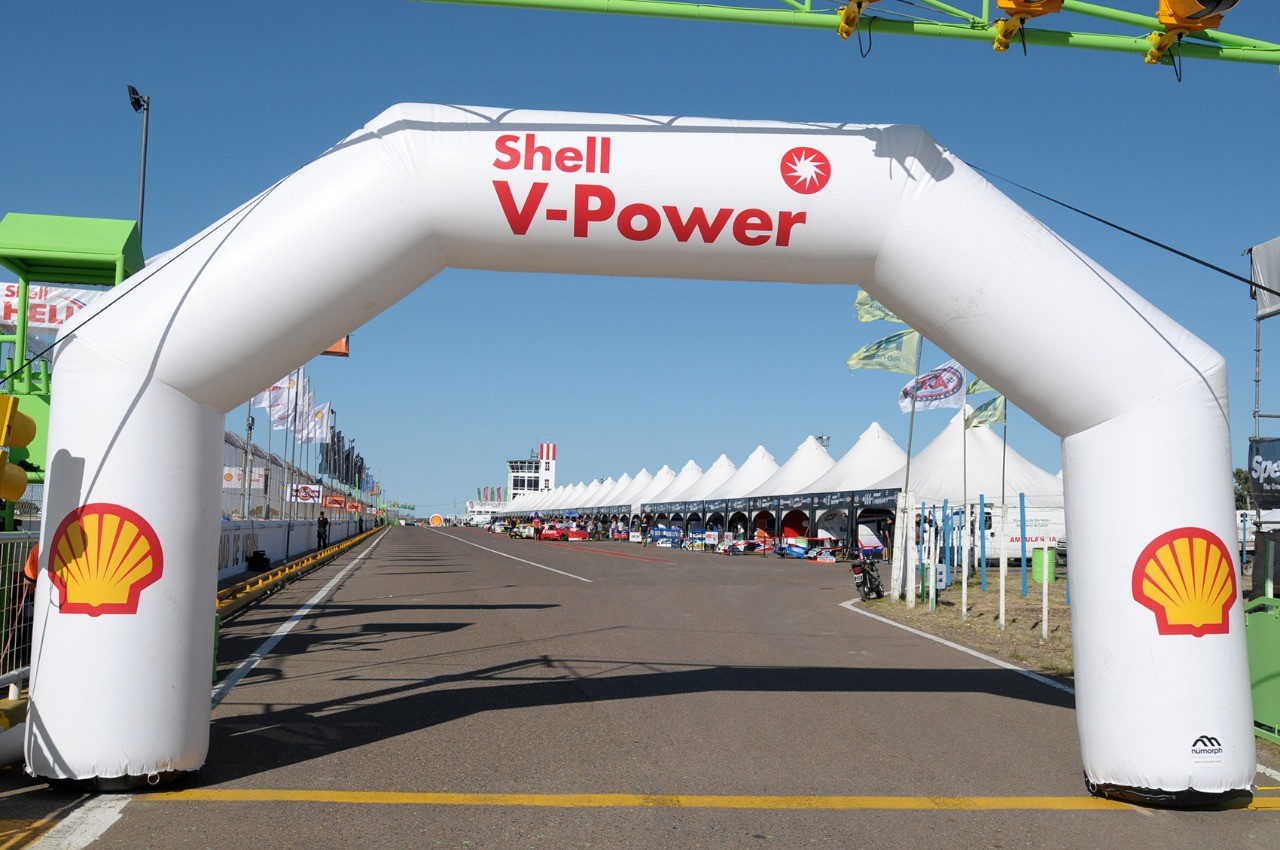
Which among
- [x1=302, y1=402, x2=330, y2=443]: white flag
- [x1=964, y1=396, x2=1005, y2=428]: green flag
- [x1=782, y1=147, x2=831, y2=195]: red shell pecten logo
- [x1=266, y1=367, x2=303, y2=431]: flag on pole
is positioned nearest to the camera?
→ [x1=782, y1=147, x2=831, y2=195]: red shell pecten logo

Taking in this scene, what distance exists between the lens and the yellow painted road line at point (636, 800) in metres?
5.45

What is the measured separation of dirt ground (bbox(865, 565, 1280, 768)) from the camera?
10.9m

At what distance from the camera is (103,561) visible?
5527 mm

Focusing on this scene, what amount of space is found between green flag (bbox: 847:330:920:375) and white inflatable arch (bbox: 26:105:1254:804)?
1529cm

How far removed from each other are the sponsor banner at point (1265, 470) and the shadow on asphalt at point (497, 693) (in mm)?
8351

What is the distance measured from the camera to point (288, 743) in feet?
22.1

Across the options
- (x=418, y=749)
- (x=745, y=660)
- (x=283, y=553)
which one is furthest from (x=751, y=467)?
(x=418, y=749)

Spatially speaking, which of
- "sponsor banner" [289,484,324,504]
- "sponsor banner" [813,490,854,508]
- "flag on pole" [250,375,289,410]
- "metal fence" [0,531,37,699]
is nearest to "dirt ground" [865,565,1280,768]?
"metal fence" [0,531,37,699]

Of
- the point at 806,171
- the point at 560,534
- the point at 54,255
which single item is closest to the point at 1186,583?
the point at 806,171

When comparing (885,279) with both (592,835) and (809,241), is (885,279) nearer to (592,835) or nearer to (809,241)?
(809,241)

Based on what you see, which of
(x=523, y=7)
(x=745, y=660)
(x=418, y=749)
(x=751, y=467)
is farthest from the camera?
(x=751, y=467)

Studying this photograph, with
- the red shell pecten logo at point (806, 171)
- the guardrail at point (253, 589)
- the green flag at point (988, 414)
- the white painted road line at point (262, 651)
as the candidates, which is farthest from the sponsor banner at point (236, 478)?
the red shell pecten logo at point (806, 171)

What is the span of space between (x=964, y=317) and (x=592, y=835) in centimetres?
349

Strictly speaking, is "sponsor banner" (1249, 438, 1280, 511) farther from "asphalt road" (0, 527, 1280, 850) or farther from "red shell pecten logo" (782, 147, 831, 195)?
"red shell pecten logo" (782, 147, 831, 195)
